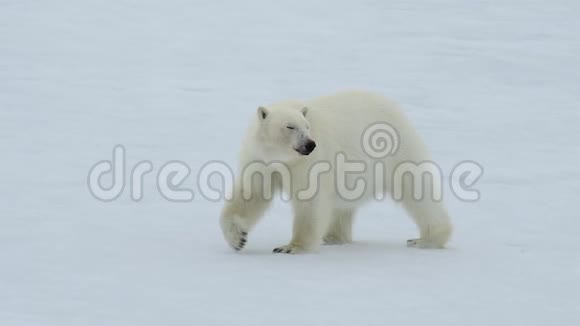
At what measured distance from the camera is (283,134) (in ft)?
21.2

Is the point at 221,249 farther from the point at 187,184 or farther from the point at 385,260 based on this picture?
the point at 187,184

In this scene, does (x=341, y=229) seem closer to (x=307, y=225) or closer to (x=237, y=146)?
(x=307, y=225)

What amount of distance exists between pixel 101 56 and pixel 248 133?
23.5ft

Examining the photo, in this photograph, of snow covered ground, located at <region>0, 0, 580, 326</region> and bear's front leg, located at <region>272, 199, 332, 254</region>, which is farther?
bear's front leg, located at <region>272, 199, 332, 254</region>

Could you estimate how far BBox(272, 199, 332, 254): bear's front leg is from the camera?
6.65 m

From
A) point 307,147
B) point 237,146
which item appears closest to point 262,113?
point 307,147

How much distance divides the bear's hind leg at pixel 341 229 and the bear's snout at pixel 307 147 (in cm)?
109

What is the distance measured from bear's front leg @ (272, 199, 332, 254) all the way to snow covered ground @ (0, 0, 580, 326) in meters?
0.18

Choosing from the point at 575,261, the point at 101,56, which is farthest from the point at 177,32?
the point at 575,261

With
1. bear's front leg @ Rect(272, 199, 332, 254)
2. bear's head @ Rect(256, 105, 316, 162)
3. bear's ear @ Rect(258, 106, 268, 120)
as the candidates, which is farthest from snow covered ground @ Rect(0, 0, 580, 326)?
bear's ear @ Rect(258, 106, 268, 120)

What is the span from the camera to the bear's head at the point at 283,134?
6.43 metres

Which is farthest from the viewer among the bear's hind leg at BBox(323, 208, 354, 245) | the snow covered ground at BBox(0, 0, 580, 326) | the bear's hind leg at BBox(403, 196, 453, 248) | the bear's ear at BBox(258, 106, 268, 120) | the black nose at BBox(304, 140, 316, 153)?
the bear's hind leg at BBox(323, 208, 354, 245)

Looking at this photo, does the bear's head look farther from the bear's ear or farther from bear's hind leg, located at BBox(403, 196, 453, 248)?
bear's hind leg, located at BBox(403, 196, 453, 248)

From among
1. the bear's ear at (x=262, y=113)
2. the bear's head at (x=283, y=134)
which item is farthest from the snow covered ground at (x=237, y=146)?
the bear's ear at (x=262, y=113)
